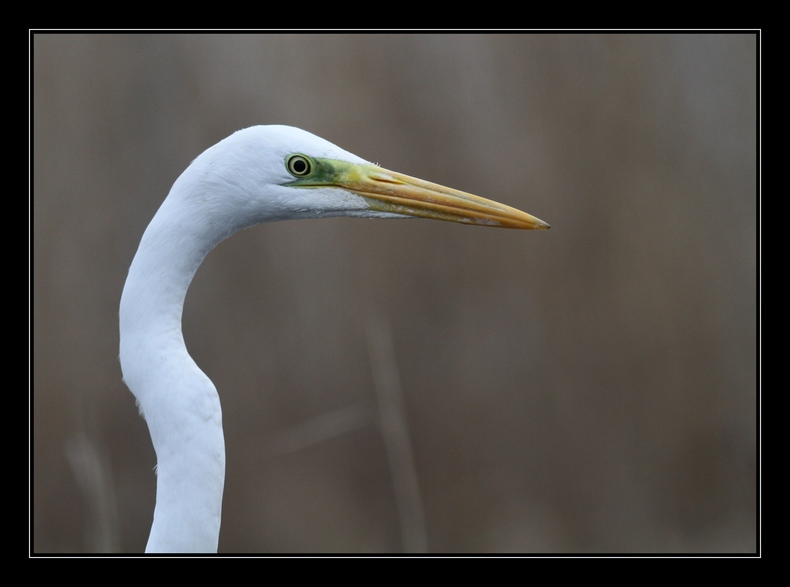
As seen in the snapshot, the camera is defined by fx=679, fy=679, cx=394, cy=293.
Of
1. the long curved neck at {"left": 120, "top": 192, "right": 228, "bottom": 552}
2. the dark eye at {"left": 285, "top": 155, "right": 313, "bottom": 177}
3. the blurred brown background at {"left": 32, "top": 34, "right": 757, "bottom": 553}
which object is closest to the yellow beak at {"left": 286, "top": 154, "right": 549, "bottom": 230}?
the dark eye at {"left": 285, "top": 155, "right": 313, "bottom": 177}

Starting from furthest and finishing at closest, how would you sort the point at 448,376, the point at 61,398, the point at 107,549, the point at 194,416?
the point at 448,376 < the point at 61,398 < the point at 107,549 < the point at 194,416

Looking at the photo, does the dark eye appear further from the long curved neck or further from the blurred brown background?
the blurred brown background

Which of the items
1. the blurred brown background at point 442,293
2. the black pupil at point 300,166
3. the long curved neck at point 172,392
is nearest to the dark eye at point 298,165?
the black pupil at point 300,166

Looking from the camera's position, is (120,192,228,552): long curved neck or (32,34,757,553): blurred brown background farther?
(32,34,757,553): blurred brown background

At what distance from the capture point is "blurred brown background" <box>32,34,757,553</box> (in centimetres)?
186

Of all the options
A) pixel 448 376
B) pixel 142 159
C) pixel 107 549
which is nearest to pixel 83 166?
pixel 142 159

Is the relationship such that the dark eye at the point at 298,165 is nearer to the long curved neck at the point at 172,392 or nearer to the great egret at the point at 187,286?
the great egret at the point at 187,286

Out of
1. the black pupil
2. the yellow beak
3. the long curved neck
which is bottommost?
the long curved neck

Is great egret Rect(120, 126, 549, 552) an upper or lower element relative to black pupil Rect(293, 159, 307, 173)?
lower

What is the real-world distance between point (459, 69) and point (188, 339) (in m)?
1.14

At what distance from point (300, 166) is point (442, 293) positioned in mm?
1265

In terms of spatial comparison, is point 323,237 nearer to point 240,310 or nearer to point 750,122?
point 240,310

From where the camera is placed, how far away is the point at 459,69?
2068 millimetres

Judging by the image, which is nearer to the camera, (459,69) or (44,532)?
(44,532)
